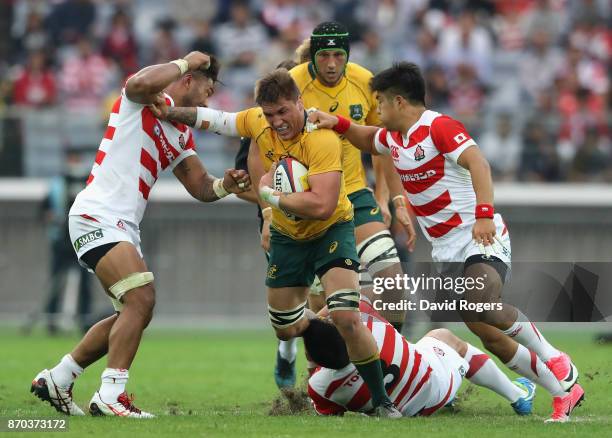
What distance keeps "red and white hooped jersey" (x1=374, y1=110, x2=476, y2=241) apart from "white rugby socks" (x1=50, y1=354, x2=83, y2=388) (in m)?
2.90

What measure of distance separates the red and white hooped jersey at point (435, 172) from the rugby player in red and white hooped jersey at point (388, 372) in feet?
3.38

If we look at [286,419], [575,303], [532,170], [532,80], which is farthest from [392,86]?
[532,80]

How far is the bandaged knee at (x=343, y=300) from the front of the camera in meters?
8.86

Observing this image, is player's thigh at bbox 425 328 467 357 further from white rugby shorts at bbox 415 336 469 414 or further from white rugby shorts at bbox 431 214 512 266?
white rugby shorts at bbox 431 214 512 266

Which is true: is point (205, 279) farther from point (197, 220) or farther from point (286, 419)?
point (286, 419)

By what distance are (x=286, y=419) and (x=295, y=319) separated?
75 centimetres

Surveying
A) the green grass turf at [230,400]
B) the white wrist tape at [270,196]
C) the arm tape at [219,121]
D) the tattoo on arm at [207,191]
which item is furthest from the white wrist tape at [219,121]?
the green grass turf at [230,400]

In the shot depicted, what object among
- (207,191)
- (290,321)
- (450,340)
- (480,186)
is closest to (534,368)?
(450,340)

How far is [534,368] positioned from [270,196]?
2479 mm

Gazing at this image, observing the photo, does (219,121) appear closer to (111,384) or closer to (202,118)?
(202,118)

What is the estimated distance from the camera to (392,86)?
9789 millimetres

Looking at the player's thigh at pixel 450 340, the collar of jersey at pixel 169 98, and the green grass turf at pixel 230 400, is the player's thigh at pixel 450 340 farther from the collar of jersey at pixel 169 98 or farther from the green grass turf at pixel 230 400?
the collar of jersey at pixel 169 98

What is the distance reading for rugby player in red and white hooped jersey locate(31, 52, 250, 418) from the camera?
9.08 meters

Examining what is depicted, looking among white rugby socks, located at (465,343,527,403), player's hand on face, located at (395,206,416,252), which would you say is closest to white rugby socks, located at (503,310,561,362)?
white rugby socks, located at (465,343,527,403)
